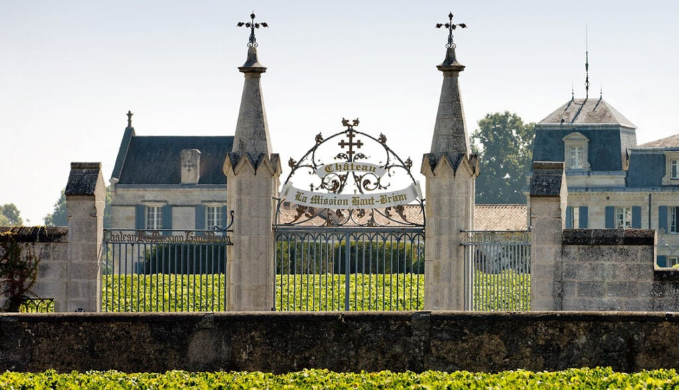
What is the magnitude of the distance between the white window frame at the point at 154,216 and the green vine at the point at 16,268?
52.6 meters

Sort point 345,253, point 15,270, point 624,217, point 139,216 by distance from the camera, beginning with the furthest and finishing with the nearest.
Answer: point 139,216, point 624,217, point 345,253, point 15,270

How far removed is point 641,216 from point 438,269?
4568 cm

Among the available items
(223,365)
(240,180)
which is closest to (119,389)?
(223,365)

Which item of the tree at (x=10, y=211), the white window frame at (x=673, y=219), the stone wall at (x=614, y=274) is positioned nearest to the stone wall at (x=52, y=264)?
the stone wall at (x=614, y=274)

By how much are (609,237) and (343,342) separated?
19.2ft

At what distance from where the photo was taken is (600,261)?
→ 55.6 feet

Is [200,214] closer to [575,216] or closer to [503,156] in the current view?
[575,216]

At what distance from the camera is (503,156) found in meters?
101

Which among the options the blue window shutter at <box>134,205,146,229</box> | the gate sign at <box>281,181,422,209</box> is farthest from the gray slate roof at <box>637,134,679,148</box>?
the gate sign at <box>281,181,422,209</box>

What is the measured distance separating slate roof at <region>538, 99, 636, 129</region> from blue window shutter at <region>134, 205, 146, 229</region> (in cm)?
2327

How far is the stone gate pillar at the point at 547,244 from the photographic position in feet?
55.8

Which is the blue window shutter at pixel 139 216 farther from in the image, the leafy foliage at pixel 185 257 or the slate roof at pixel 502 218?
the leafy foliage at pixel 185 257

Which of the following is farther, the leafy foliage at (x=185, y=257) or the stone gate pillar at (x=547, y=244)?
A: the leafy foliage at (x=185, y=257)

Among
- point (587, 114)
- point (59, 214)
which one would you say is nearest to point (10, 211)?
point (59, 214)
